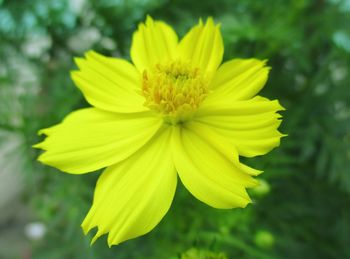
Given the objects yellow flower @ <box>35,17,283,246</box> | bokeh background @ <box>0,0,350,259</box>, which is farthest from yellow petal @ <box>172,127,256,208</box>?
bokeh background @ <box>0,0,350,259</box>

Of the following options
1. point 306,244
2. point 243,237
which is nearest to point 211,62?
point 243,237

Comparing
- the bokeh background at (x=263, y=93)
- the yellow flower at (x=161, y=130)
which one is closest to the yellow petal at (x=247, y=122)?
the yellow flower at (x=161, y=130)

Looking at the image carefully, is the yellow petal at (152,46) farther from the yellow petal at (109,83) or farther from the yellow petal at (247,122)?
the yellow petal at (247,122)

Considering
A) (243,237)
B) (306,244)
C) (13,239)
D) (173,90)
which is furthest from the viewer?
(13,239)

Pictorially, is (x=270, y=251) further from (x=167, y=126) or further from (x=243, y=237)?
(x=167, y=126)

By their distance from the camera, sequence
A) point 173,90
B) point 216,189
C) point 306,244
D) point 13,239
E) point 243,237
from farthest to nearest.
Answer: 1. point 13,239
2. point 306,244
3. point 243,237
4. point 173,90
5. point 216,189
